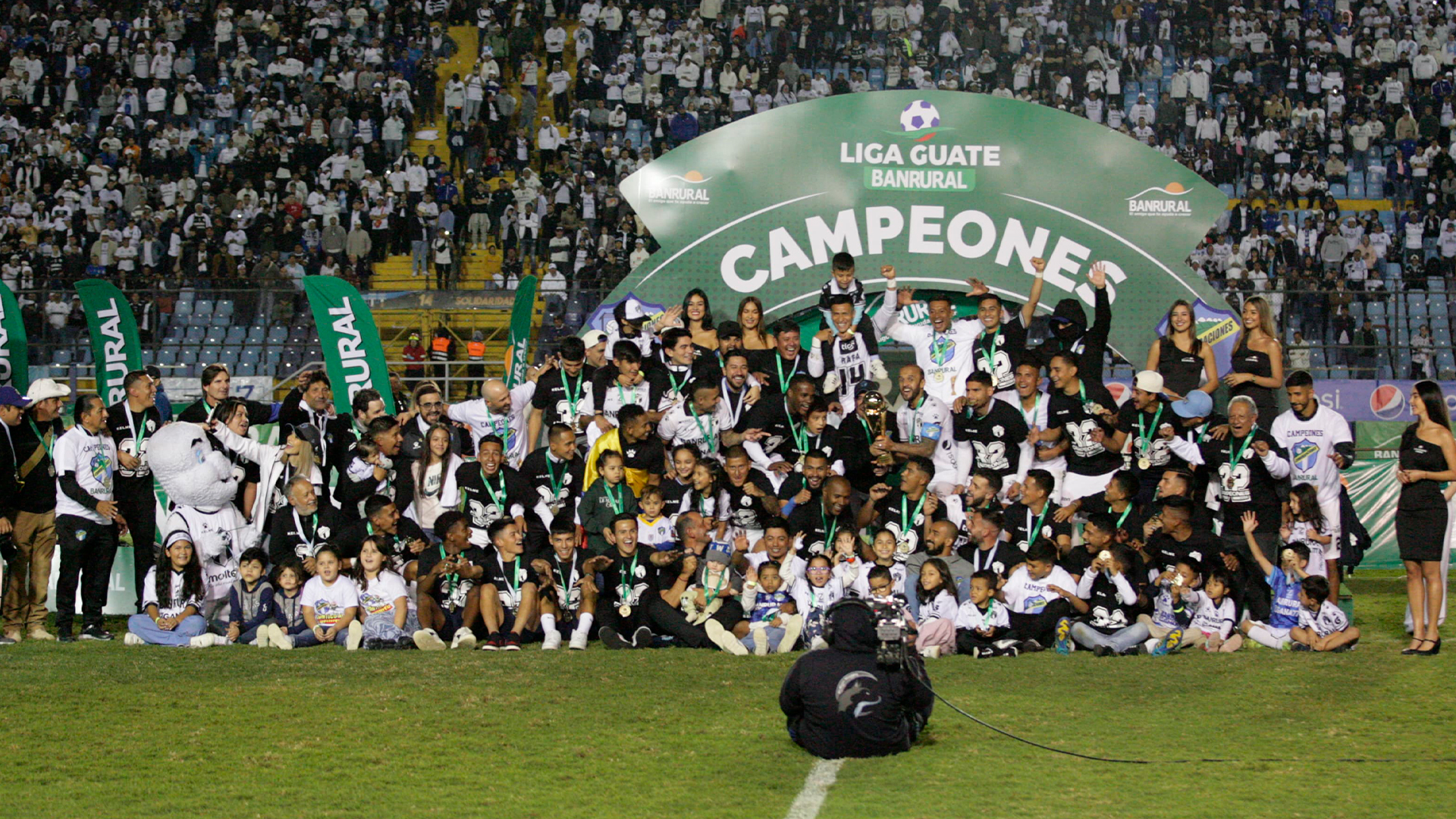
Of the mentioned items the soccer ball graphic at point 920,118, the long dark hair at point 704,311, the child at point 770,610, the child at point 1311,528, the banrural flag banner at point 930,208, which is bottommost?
the child at point 770,610

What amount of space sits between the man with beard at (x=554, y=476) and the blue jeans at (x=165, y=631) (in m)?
2.45

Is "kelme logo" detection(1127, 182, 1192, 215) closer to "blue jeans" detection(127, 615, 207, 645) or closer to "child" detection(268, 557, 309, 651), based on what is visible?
"child" detection(268, 557, 309, 651)

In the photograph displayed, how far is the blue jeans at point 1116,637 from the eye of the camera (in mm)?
9484

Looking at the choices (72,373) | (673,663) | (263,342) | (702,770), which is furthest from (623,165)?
(702,770)

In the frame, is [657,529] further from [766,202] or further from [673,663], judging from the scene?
[766,202]

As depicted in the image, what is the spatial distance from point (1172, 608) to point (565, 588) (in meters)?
4.19

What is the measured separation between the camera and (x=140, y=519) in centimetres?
1074

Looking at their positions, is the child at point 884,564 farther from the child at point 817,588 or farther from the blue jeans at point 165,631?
the blue jeans at point 165,631

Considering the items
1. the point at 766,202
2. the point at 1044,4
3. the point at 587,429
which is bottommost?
the point at 587,429

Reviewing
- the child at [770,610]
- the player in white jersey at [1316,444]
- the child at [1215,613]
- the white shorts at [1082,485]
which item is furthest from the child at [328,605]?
the player in white jersey at [1316,444]

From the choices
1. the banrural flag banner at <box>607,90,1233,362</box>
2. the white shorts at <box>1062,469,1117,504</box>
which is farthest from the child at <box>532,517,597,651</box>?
the banrural flag banner at <box>607,90,1233,362</box>

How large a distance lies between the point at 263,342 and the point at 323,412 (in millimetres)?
6962

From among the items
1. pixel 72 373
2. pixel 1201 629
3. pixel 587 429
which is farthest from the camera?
pixel 72 373

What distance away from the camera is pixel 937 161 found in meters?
13.3
